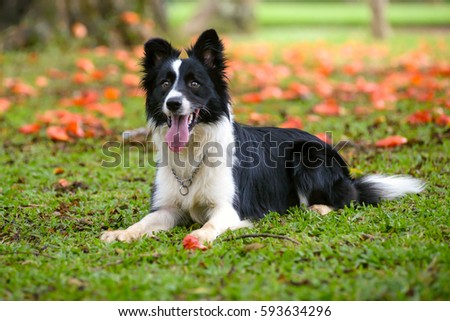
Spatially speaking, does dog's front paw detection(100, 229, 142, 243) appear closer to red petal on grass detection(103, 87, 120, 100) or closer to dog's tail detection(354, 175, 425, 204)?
dog's tail detection(354, 175, 425, 204)

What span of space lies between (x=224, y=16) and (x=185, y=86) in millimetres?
20022

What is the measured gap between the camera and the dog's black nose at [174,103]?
183 inches

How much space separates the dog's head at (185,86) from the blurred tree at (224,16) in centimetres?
1936

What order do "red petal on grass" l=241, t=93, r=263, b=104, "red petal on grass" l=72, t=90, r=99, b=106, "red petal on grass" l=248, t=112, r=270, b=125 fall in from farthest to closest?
1. "red petal on grass" l=241, t=93, r=263, b=104
2. "red petal on grass" l=72, t=90, r=99, b=106
3. "red petal on grass" l=248, t=112, r=270, b=125

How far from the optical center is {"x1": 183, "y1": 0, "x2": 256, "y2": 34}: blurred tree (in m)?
24.1

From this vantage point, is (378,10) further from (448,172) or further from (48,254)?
(48,254)

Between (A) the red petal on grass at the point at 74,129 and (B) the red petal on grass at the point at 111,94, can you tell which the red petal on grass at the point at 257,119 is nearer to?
(A) the red petal on grass at the point at 74,129

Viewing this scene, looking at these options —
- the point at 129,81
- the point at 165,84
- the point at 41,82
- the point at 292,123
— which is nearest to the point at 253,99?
the point at 292,123

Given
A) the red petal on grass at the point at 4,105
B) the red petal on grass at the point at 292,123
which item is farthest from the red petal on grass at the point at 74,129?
the red petal on grass at the point at 292,123

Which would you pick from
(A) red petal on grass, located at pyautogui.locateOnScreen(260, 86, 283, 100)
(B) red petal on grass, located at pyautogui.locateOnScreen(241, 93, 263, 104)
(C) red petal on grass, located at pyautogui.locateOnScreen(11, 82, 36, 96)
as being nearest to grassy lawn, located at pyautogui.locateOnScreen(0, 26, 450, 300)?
(B) red petal on grass, located at pyautogui.locateOnScreen(241, 93, 263, 104)

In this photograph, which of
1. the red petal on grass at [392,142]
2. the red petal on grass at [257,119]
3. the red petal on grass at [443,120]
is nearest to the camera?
the red petal on grass at [392,142]

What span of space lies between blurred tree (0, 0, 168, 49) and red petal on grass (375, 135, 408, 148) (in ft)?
28.0

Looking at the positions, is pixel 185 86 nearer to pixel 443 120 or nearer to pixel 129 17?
pixel 443 120

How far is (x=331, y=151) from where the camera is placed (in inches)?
226
